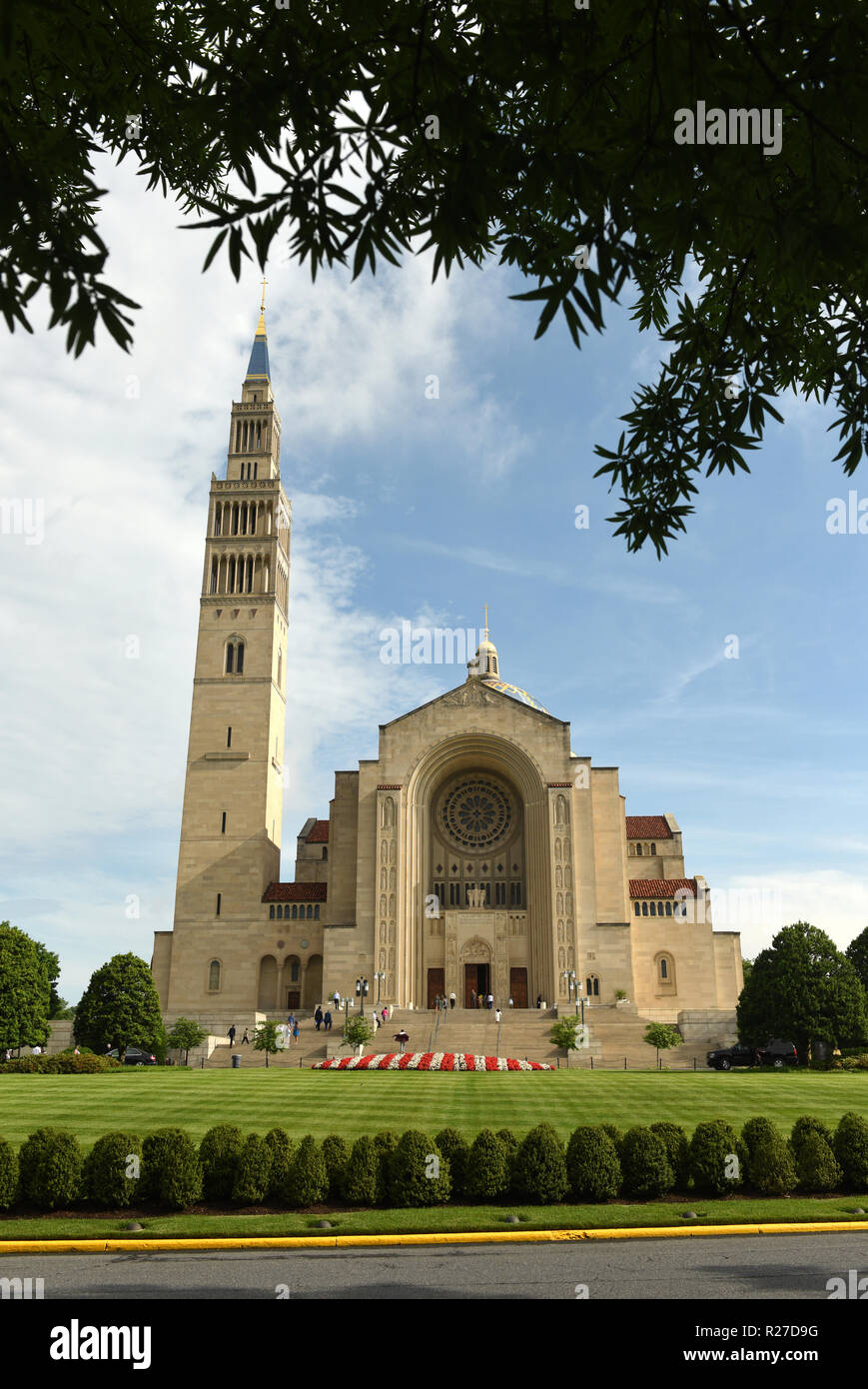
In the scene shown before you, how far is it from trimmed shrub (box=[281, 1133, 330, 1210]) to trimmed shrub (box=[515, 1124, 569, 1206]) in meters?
2.71

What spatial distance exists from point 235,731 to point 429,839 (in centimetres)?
1306

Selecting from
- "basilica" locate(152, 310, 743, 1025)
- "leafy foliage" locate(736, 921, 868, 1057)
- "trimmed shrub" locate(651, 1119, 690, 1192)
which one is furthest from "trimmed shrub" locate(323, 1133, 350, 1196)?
"basilica" locate(152, 310, 743, 1025)

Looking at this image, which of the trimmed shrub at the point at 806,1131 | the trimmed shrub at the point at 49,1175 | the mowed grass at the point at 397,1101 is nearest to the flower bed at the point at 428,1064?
the mowed grass at the point at 397,1101

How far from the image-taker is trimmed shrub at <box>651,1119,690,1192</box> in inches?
582

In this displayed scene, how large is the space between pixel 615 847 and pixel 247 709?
896 inches

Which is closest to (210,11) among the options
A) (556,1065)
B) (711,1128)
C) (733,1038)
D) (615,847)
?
(711,1128)

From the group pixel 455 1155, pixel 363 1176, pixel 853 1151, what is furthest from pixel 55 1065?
pixel 853 1151

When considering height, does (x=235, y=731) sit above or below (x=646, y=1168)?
above

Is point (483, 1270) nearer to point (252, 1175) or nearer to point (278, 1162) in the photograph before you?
point (252, 1175)

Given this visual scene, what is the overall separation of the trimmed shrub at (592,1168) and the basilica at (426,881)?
3913 centimetres

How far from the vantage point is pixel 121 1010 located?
43.7 metres

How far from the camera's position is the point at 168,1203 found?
1376 cm
